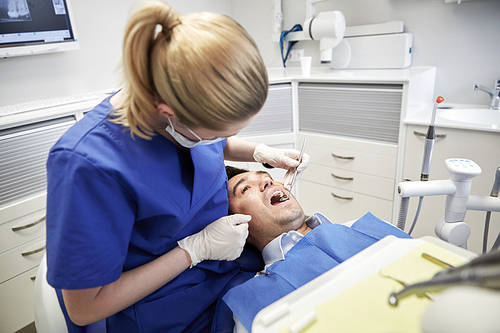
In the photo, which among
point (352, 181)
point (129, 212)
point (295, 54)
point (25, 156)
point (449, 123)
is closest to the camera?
point (129, 212)

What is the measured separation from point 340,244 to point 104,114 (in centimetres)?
80

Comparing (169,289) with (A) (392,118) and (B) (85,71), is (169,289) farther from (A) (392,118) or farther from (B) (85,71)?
(B) (85,71)

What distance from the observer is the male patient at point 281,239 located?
900 millimetres

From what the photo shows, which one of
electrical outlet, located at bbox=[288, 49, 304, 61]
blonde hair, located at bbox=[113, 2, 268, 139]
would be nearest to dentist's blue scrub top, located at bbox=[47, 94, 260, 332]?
blonde hair, located at bbox=[113, 2, 268, 139]

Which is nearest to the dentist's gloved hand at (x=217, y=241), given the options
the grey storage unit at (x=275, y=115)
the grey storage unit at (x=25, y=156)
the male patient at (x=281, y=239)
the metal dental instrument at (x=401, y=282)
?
the male patient at (x=281, y=239)

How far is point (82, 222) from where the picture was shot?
67 cm

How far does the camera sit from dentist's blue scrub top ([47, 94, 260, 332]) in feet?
2.24

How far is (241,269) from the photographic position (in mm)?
1139

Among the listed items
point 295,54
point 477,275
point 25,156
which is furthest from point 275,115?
point 477,275

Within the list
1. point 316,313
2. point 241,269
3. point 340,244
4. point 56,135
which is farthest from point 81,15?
point 316,313

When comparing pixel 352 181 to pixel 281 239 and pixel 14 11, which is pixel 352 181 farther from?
pixel 14 11

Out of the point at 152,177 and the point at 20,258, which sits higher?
the point at 152,177

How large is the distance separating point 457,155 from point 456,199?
1047 millimetres

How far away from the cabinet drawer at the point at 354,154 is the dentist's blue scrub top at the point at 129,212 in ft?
4.38
